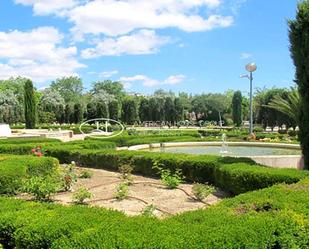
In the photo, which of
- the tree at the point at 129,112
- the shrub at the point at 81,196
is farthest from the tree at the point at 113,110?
the shrub at the point at 81,196

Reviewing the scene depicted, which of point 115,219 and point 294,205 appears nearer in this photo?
point 115,219

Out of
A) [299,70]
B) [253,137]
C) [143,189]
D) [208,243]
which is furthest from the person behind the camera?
[253,137]

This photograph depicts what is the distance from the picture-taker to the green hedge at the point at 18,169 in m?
9.22

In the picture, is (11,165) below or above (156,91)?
below

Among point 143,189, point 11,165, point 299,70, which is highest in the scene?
point 299,70

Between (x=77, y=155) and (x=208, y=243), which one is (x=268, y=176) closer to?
(x=208, y=243)

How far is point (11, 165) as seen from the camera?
9.79m

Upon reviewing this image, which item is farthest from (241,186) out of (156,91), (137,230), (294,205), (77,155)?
(156,91)

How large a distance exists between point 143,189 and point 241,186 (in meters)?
2.36

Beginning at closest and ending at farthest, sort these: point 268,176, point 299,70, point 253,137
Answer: point 268,176
point 299,70
point 253,137

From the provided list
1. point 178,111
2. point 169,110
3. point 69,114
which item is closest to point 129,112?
point 169,110

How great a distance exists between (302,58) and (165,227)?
20.4 feet

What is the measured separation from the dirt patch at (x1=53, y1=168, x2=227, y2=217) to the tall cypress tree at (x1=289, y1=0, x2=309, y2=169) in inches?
85.9

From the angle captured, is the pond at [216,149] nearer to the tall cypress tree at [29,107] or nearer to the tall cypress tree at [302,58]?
the tall cypress tree at [302,58]
